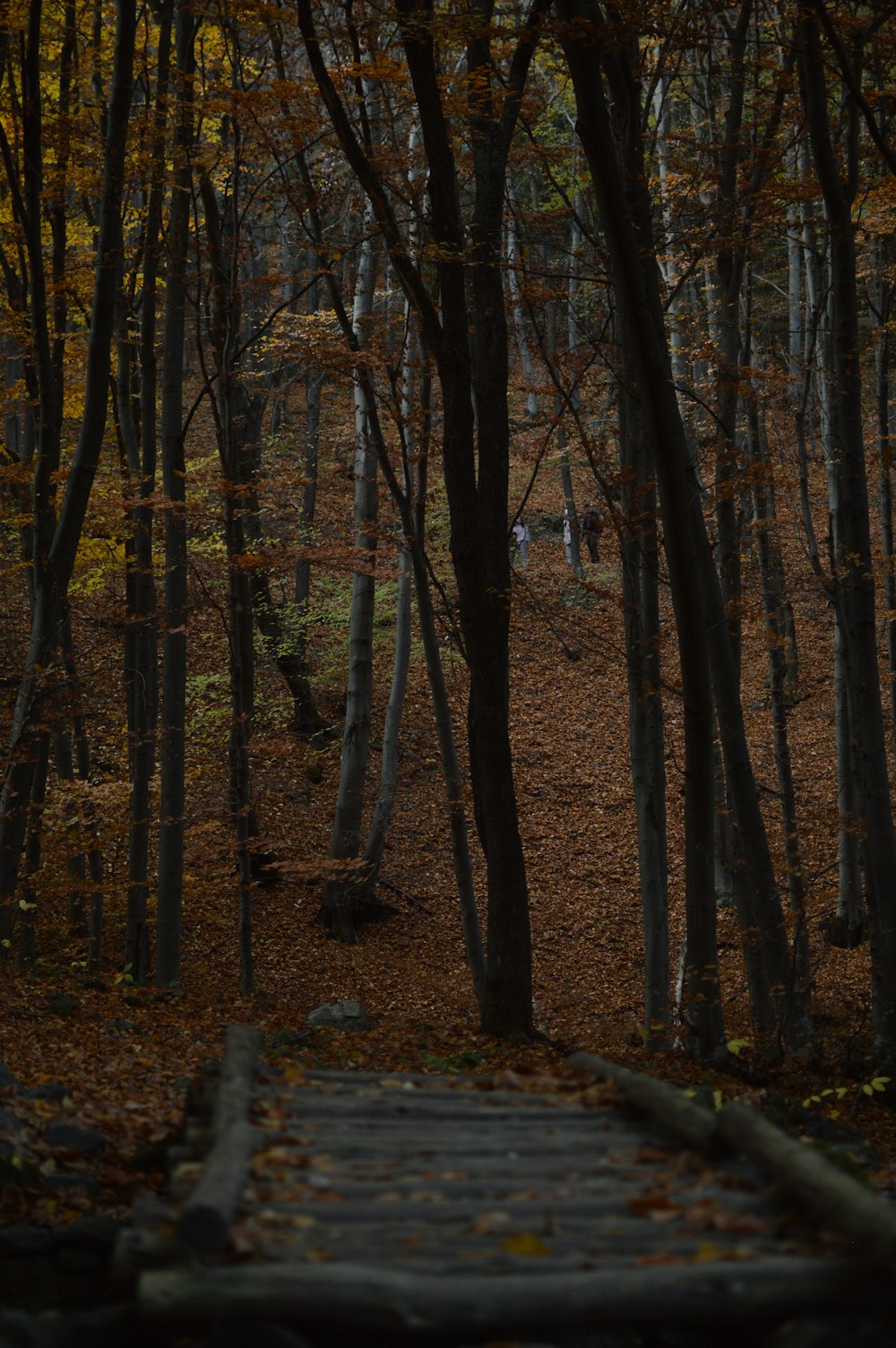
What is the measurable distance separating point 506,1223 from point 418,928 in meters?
12.7

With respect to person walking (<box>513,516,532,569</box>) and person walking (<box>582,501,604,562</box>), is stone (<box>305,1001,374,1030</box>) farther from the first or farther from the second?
person walking (<box>513,516,532,569</box>)

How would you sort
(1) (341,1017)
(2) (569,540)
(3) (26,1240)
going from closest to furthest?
(3) (26,1240) < (1) (341,1017) < (2) (569,540)

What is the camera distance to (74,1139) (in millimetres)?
4766

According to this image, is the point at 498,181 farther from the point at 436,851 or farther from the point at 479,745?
the point at 436,851

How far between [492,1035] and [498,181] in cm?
681

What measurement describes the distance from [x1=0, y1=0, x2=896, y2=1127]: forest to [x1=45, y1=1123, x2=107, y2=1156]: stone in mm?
4466

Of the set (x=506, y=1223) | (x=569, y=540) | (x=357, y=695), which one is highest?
(x=569, y=540)

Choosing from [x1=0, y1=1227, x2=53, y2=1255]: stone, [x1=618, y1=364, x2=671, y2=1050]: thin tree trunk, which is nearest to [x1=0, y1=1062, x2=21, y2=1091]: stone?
[x1=0, y1=1227, x2=53, y2=1255]: stone

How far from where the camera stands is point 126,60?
31.1 ft

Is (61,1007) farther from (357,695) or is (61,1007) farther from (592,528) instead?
(592,528)

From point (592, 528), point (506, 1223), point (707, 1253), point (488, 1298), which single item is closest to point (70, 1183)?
point (506, 1223)

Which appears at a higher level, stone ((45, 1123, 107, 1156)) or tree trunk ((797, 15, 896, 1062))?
tree trunk ((797, 15, 896, 1062))

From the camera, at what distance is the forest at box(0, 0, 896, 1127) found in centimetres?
880

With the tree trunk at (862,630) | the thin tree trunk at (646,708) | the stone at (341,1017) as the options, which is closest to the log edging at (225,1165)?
the stone at (341,1017)
